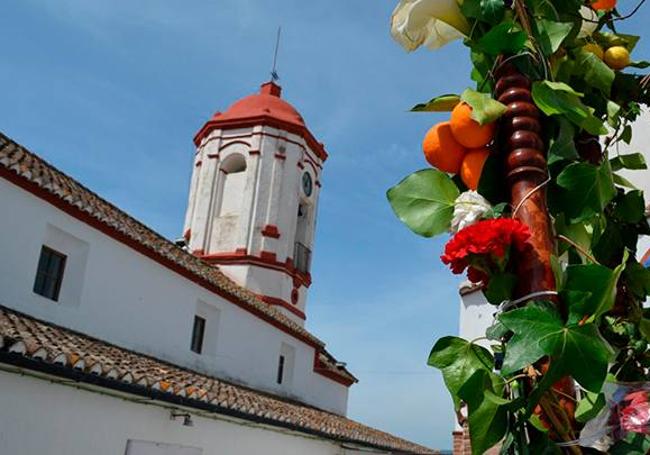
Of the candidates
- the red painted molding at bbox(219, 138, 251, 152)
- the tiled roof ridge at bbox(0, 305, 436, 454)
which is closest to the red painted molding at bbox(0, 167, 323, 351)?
the tiled roof ridge at bbox(0, 305, 436, 454)

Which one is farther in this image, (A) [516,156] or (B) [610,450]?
(A) [516,156]

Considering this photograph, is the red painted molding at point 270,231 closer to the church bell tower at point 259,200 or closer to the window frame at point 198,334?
the church bell tower at point 259,200

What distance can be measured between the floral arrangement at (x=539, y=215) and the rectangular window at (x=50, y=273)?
30.6 ft

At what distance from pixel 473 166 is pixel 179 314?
11642 mm

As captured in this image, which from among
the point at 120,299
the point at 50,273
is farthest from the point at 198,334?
the point at 50,273

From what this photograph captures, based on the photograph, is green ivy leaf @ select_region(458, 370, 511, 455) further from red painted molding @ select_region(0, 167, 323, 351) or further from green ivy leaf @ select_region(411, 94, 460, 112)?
red painted molding @ select_region(0, 167, 323, 351)

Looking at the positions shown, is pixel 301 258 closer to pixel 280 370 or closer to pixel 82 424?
pixel 280 370

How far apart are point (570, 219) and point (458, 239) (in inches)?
11.9

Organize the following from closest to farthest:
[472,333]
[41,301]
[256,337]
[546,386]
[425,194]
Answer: [546,386] → [425,194] → [472,333] → [41,301] → [256,337]

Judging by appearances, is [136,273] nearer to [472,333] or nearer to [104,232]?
[104,232]

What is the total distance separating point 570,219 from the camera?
1399 mm

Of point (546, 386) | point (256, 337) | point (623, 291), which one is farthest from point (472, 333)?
point (256, 337)

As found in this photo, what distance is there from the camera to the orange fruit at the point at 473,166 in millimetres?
1493

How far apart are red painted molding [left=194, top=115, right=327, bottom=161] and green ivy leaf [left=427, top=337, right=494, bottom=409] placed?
18.4m
